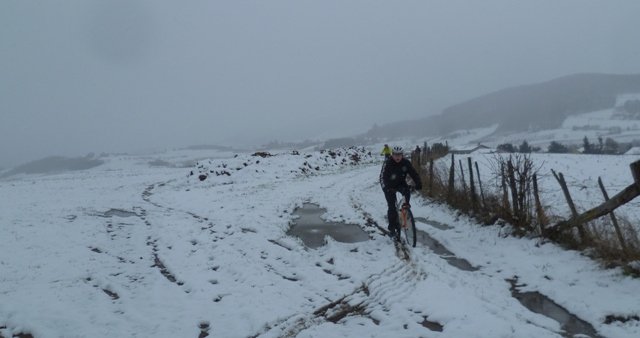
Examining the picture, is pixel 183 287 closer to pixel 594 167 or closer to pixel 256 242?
pixel 256 242

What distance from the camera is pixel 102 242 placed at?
10.5m

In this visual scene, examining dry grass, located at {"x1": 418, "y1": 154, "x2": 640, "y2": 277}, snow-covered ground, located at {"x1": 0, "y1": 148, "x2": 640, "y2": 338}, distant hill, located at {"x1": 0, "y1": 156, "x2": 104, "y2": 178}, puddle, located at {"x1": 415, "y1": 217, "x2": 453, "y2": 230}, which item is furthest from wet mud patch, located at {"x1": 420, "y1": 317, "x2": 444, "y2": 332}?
distant hill, located at {"x1": 0, "y1": 156, "x2": 104, "y2": 178}

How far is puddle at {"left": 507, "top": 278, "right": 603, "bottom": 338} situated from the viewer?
5.62 m

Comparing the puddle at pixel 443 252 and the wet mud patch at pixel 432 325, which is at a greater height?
the wet mud patch at pixel 432 325

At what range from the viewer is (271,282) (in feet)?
24.9

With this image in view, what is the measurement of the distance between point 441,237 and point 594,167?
25351mm

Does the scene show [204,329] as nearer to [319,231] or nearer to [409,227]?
[409,227]

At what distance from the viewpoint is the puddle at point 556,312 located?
221 inches

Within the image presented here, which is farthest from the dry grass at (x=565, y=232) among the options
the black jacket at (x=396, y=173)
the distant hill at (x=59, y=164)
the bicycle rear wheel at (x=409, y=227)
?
the distant hill at (x=59, y=164)

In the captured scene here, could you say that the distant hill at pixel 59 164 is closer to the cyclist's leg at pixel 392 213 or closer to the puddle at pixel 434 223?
the puddle at pixel 434 223

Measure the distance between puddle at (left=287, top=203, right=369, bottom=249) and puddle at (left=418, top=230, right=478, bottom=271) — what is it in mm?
1450

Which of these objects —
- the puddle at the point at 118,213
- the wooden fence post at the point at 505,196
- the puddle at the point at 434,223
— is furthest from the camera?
the puddle at the point at 118,213

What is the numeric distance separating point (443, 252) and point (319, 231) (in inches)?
139

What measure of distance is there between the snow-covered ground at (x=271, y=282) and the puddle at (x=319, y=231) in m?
0.31
